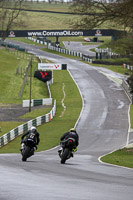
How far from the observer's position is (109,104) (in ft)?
204

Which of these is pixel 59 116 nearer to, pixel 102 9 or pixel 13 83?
pixel 13 83

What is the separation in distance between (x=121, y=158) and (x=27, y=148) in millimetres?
6702

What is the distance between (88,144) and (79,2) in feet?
47.4

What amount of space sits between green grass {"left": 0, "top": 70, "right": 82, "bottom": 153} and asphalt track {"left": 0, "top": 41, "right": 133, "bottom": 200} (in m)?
1.13

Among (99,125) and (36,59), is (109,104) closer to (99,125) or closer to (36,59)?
(99,125)

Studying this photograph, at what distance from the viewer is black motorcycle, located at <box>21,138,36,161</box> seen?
2069cm

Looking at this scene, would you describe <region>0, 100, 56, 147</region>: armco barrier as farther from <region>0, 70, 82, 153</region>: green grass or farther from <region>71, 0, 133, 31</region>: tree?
<region>71, 0, 133, 31</region>: tree

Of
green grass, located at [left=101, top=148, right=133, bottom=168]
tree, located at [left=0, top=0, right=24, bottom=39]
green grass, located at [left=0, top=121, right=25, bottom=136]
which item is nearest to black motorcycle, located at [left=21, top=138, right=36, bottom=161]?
green grass, located at [left=101, top=148, right=133, bottom=168]

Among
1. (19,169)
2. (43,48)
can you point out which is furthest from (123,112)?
(43,48)

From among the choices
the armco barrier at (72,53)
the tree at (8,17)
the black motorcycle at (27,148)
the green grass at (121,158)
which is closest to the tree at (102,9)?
the green grass at (121,158)

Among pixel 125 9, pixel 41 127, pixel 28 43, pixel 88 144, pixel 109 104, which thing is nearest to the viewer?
pixel 125 9

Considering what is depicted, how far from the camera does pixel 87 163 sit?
21.8 m

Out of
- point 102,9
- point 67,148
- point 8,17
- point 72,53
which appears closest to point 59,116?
point 102,9

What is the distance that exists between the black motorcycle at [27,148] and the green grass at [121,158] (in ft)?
13.3
